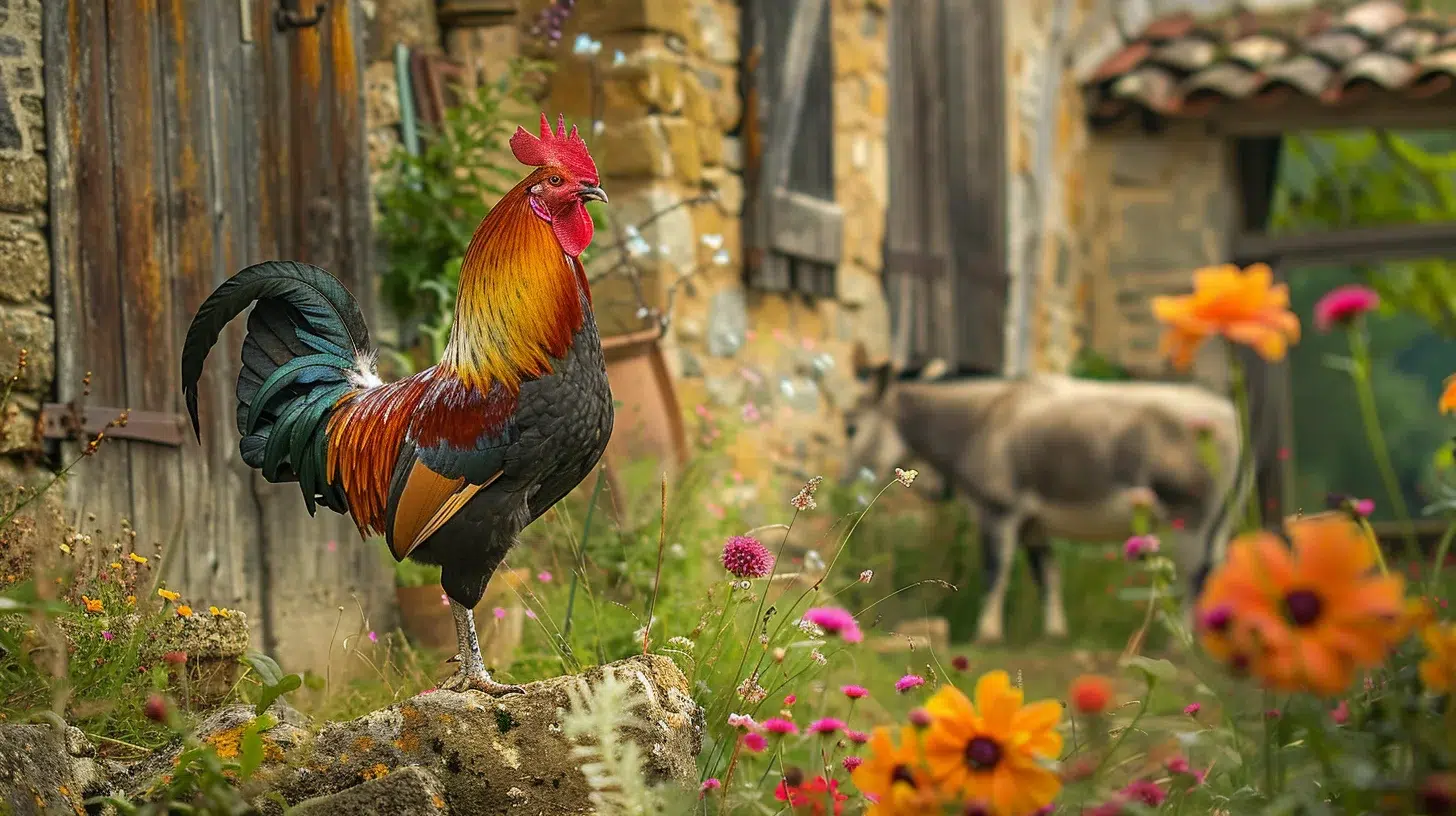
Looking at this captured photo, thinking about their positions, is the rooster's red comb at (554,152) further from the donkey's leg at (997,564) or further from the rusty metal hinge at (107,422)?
the donkey's leg at (997,564)

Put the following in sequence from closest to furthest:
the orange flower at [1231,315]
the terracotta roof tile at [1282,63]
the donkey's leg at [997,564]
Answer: the orange flower at [1231,315]
the donkey's leg at [997,564]
the terracotta roof tile at [1282,63]

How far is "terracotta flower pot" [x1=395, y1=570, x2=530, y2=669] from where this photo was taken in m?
4.26

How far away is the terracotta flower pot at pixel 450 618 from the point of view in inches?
168

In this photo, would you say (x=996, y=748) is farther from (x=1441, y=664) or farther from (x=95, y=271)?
(x=95, y=271)

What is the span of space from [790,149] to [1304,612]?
16.9 feet

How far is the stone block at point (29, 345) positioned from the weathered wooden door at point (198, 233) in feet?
0.10

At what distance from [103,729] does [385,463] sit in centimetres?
75

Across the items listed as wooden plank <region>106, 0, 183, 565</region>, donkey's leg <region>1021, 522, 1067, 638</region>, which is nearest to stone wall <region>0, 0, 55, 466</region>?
wooden plank <region>106, 0, 183, 565</region>

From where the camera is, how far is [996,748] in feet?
6.27

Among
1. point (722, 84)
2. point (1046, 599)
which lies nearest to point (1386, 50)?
point (1046, 599)

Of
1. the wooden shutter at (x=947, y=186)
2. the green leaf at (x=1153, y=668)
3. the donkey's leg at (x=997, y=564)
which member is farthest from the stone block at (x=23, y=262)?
the donkey's leg at (x=997, y=564)

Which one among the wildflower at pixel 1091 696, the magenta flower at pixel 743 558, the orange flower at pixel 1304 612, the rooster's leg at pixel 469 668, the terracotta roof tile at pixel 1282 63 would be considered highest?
the terracotta roof tile at pixel 1282 63

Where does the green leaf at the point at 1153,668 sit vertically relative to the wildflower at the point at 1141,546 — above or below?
below

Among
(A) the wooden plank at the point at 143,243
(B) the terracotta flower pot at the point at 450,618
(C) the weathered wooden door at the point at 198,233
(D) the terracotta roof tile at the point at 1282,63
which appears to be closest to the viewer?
(C) the weathered wooden door at the point at 198,233
